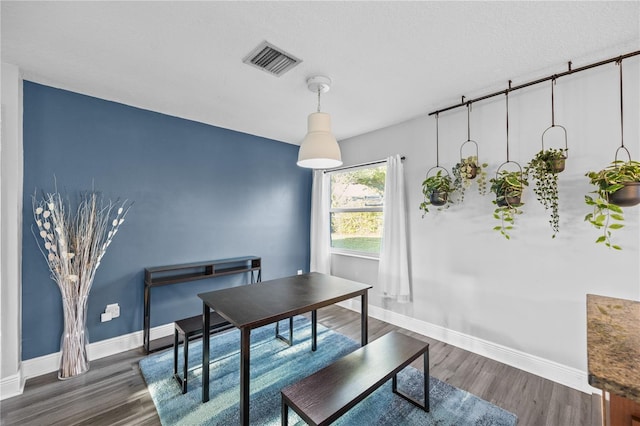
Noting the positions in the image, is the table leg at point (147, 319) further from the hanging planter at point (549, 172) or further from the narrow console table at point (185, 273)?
the hanging planter at point (549, 172)

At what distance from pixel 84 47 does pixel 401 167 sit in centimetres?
292

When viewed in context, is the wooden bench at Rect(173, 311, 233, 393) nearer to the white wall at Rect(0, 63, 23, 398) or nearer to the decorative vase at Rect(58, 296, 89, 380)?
the decorative vase at Rect(58, 296, 89, 380)

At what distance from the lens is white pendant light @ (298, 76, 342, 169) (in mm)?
1974

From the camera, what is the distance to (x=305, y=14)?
1495mm

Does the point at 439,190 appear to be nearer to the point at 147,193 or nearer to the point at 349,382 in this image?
the point at 349,382

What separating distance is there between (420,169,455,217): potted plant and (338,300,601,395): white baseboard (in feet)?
4.29

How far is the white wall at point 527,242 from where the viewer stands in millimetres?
1973

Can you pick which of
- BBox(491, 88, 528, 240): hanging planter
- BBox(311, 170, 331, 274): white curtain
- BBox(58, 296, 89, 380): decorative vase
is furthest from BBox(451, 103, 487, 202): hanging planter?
BBox(58, 296, 89, 380): decorative vase

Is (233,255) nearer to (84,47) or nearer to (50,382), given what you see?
(50,382)

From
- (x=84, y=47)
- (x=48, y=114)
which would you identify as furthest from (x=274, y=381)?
(x=48, y=114)

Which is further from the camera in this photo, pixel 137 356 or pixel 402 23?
pixel 137 356

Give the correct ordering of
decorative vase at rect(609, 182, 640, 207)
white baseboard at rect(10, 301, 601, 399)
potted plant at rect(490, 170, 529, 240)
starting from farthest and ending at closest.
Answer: potted plant at rect(490, 170, 529, 240) < white baseboard at rect(10, 301, 601, 399) < decorative vase at rect(609, 182, 640, 207)

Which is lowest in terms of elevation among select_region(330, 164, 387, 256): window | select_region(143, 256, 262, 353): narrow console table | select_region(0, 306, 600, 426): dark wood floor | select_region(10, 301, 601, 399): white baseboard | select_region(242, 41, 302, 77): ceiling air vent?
select_region(0, 306, 600, 426): dark wood floor

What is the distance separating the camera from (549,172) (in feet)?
6.70
